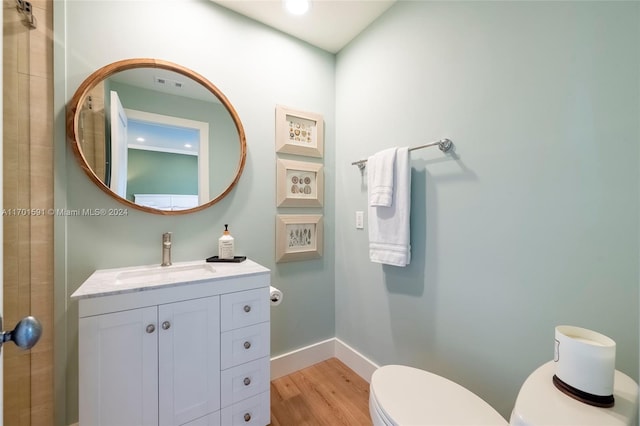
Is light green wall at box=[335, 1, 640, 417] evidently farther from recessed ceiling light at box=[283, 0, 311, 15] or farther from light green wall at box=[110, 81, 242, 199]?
light green wall at box=[110, 81, 242, 199]

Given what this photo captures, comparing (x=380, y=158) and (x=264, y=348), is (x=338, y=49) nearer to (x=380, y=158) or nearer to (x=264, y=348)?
(x=380, y=158)

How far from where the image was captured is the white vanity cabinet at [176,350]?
99 cm

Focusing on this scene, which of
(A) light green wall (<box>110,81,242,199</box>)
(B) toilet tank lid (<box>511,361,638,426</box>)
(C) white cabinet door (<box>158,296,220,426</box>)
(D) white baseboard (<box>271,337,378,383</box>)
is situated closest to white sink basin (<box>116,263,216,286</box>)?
(C) white cabinet door (<box>158,296,220,426</box>)

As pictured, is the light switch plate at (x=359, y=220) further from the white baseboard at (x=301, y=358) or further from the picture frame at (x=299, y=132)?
the white baseboard at (x=301, y=358)

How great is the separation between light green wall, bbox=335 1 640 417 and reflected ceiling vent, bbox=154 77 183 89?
3.92 ft

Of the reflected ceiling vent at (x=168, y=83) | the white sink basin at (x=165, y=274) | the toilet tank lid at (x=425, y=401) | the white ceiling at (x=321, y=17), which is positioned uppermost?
the white ceiling at (x=321, y=17)

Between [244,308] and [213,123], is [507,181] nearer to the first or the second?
[244,308]

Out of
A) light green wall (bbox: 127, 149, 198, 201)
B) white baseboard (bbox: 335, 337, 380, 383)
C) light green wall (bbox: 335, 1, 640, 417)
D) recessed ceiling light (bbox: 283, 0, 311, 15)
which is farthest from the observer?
white baseboard (bbox: 335, 337, 380, 383)

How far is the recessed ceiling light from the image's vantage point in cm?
151

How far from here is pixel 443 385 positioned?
1081 mm

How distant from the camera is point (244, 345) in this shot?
1266 millimetres

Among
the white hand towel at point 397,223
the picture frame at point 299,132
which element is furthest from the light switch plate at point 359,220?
the picture frame at point 299,132

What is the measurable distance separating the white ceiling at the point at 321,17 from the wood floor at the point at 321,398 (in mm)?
2437

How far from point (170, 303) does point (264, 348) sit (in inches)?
20.4
